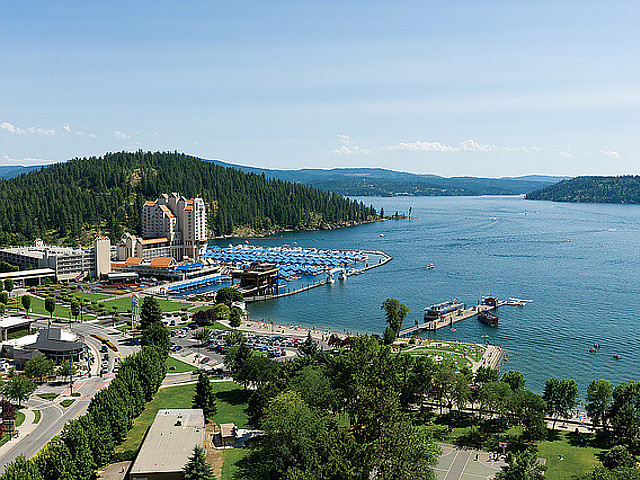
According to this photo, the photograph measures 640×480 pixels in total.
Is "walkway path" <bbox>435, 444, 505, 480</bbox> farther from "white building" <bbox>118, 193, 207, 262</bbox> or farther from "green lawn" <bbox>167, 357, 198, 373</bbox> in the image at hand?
"white building" <bbox>118, 193, 207, 262</bbox>

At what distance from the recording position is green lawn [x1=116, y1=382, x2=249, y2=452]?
29.1 meters

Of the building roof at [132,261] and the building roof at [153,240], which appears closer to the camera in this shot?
the building roof at [132,261]

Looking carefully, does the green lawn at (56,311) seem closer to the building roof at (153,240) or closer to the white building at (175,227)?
the building roof at (153,240)

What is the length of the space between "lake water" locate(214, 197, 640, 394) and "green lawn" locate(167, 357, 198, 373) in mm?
19266

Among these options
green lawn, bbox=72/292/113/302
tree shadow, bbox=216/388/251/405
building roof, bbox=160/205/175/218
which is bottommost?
tree shadow, bbox=216/388/251/405

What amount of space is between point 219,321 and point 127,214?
91769 millimetres

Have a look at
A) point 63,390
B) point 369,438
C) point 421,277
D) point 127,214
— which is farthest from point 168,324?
point 127,214

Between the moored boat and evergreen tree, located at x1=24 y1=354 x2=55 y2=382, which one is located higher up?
evergreen tree, located at x1=24 y1=354 x2=55 y2=382

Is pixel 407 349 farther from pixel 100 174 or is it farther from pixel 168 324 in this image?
pixel 100 174

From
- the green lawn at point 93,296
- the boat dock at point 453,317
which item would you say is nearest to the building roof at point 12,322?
the green lawn at point 93,296

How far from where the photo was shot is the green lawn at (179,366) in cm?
4060

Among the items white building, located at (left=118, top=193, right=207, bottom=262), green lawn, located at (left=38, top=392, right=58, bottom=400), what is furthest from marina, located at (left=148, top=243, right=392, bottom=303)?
green lawn, located at (left=38, top=392, right=58, bottom=400)

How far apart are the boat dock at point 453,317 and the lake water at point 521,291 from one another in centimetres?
130

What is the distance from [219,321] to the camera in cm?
5581
